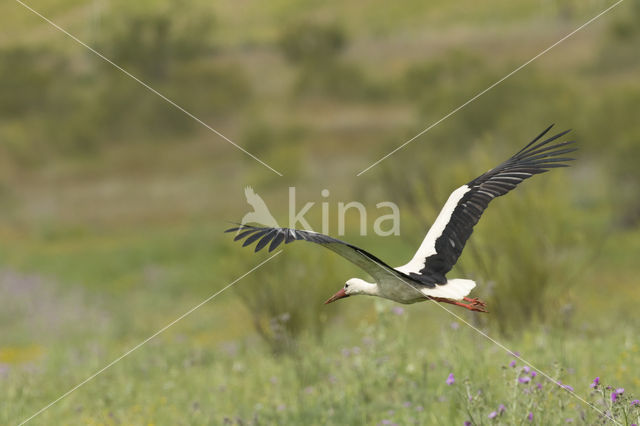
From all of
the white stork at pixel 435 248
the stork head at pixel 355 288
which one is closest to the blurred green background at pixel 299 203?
the white stork at pixel 435 248

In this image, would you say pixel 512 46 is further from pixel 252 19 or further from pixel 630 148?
pixel 630 148

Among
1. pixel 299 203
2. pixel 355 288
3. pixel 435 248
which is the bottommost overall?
pixel 299 203

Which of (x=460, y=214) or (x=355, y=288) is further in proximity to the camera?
(x=460, y=214)

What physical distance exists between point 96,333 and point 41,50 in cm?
5803

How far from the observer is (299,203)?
3572cm

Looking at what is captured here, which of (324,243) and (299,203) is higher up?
(324,243)

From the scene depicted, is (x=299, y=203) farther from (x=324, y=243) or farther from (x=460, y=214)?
(x=324, y=243)

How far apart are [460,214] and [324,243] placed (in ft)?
4.83

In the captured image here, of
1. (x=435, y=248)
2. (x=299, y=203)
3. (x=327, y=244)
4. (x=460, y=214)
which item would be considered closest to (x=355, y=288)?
(x=327, y=244)

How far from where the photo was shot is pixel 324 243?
2.99m

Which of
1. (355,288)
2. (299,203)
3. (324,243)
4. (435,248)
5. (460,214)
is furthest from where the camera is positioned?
(299,203)

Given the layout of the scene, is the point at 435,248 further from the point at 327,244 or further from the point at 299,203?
the point at 299,203

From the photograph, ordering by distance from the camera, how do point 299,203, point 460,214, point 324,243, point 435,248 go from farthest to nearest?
point 299,203
point 460,214
point 435,248
point 324,243

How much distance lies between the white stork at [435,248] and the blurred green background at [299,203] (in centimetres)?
84
